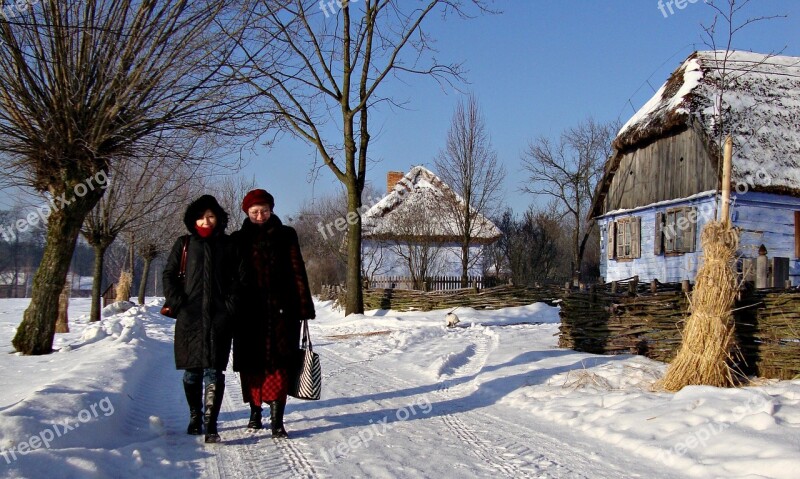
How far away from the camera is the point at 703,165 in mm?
17969

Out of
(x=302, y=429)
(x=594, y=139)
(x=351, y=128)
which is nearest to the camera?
(x=302, y=429)

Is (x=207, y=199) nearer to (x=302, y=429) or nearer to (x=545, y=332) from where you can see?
(x=302, y=429)

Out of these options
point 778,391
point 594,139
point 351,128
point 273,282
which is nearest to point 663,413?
point 778,391

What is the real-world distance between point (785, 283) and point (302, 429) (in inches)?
222

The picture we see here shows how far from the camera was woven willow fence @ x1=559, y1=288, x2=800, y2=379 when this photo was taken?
660 centimetres

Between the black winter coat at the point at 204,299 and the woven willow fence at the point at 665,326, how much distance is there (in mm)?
4855

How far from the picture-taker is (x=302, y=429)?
5492 millimetres

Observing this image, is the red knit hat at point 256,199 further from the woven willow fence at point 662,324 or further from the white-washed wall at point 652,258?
the white-washed wall at point 652,258

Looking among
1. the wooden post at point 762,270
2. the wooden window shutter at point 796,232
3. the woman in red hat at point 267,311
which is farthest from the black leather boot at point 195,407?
the wooden window shutter at point 796,232

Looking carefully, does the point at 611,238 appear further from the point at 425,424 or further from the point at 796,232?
the point at 425,424

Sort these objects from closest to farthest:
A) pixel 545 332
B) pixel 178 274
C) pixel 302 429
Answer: pixel 178 274 < pixel 302 429 < pixel 545 332

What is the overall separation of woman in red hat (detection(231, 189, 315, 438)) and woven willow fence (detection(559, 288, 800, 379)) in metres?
4.36

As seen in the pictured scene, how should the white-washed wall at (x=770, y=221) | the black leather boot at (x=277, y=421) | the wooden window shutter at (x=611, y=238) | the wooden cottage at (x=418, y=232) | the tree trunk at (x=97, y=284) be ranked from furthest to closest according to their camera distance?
the wooden cottage at (x=418, y=232) → the wooden window shutter at (x=611, y=238) → the tree trunk at (x=97, y=284) → the white-washed wall at (x=770, y=221) → the black leather boot at (x=277, y=421)

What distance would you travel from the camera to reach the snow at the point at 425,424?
427cm
